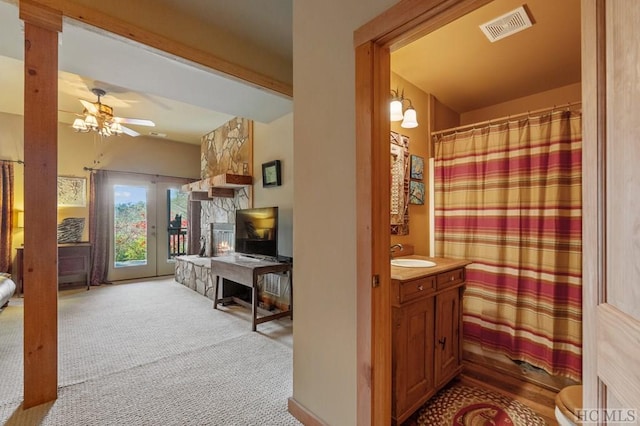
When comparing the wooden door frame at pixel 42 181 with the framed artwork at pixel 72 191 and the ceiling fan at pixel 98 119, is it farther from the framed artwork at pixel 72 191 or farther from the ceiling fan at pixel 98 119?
the framed artwork at pixel 72 191

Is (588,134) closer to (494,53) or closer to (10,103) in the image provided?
(494,53)

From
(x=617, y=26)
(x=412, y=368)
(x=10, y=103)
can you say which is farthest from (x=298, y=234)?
(x=10, y=103)

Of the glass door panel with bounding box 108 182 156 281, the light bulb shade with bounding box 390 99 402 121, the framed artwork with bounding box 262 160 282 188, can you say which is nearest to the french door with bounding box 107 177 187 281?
the glass door panel with bounding box 108 182 156 281

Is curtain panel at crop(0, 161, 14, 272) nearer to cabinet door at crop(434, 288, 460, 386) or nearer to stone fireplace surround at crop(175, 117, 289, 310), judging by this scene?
stone fireplace surround at crop(175, 117, 289, 310)

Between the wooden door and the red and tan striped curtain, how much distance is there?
6.16 feet

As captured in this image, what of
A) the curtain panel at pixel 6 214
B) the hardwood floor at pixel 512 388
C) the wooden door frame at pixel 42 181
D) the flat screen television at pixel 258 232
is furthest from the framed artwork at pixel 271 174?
the curtain panel at pixel 6 214

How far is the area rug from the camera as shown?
67.1 inches

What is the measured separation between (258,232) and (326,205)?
2.27m

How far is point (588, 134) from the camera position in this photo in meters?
0.62

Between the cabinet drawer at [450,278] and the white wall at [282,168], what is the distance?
2.21 meters

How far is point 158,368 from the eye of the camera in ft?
7.57

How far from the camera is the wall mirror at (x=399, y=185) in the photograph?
237 centimetres

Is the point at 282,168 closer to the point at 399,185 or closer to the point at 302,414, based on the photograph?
the point at 399,185

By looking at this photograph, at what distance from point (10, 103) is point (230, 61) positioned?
406cm
